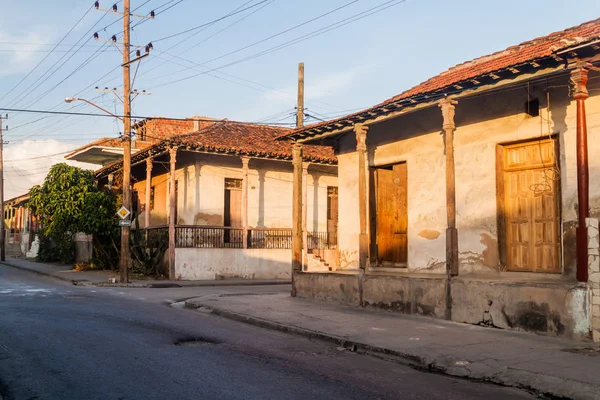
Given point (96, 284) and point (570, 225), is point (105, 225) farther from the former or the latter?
point (570, 225)

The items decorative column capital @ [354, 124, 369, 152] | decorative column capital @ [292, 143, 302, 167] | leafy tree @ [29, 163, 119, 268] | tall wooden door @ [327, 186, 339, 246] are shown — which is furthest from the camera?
tall wooden door @ [327, 186, 339, 246]

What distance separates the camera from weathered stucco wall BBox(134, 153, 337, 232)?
81.6ft

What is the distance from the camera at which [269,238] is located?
85.3 ft

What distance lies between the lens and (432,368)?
320 inches

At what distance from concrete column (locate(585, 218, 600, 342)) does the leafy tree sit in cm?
2169

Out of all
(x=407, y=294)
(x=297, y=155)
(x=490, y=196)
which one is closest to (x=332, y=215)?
(x=297, y=155)

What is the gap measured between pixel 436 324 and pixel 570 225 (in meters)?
3.06

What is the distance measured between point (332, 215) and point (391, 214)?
11545 mm

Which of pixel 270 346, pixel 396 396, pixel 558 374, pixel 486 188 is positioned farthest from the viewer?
Answer: pixel 486 188

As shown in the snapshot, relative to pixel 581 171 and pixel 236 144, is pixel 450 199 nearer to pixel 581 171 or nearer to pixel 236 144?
pixel 581 171

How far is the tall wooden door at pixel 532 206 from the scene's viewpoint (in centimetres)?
1177

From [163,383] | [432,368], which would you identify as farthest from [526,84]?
[163,383]

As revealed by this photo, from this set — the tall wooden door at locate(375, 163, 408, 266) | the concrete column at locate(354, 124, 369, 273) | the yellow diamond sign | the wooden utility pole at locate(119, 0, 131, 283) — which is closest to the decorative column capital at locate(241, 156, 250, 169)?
the wooden utility pole at locate(119, 0, 131, 283)

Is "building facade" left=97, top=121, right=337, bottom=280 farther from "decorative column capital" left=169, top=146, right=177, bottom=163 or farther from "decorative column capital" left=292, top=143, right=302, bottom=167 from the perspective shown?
"decorative column capital" left=292, top=143, right=302, bottom=167
